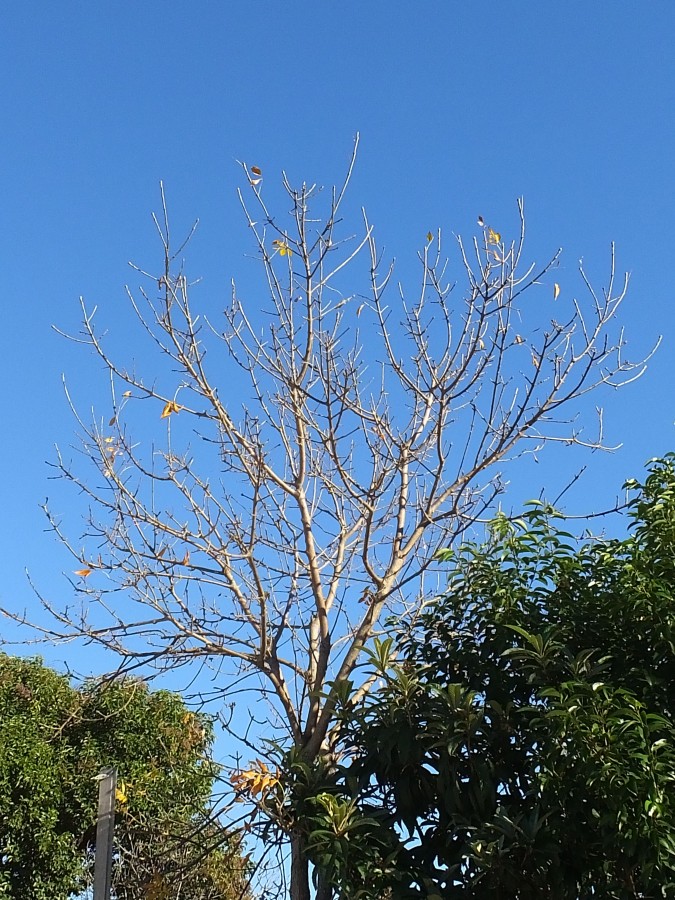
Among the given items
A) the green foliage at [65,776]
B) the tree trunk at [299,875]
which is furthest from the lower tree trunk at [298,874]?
the green foliage at [65,776]

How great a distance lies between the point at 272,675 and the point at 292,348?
1645mm

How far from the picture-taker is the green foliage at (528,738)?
3436 millimetres

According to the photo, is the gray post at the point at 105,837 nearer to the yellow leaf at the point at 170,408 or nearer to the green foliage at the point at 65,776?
the yellow leaf at the point at 170,408

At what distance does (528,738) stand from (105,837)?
1.83 metres

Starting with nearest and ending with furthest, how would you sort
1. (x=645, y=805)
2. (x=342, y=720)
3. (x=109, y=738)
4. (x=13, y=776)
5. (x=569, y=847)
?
(x=645, y=805) < (x=569, y=847) < (x=342, y=720) < (x=13, y=776) < (x=109, y=738)

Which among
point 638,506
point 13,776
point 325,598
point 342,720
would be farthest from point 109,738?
point 638,506

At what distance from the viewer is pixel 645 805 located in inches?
127

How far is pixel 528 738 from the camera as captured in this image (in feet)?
13.0

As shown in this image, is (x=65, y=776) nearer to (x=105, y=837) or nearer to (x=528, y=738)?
(x=105, y=837)

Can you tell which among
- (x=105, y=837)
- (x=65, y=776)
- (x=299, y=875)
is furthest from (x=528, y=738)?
(x=65, y=776)

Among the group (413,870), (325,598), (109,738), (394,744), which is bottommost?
(413,870)

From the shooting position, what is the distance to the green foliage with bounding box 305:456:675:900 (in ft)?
11.3

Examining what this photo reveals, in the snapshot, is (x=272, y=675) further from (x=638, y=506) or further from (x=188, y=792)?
(x=188, y=792)

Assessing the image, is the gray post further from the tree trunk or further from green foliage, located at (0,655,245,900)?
green foliage, located at (0,655,245,900)
